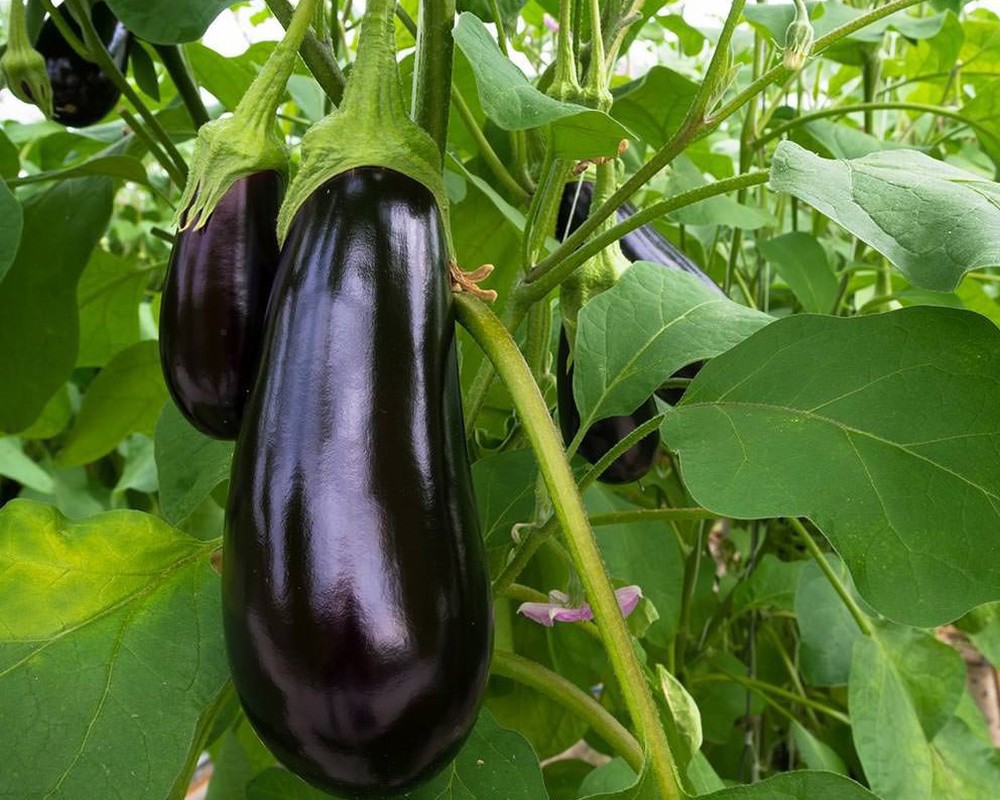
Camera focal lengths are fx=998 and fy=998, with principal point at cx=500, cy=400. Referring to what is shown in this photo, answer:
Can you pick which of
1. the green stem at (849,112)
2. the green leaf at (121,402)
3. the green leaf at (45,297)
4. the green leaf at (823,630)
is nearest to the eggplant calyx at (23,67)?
the green leaf at (45,297)

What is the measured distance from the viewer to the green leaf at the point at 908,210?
0.32 meters

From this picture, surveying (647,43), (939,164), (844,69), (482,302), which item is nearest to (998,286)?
(844,69)

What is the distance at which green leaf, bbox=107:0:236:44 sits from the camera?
0.47m

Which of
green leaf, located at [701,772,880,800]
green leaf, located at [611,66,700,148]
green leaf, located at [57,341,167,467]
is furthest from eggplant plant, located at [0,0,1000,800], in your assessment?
green leaf, located at [57,341,167,467]

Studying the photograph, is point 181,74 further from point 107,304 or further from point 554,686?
point 554,686

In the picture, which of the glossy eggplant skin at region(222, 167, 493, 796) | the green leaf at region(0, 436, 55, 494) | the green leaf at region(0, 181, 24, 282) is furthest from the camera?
the green leaf at region(0, 436, 55, 494)

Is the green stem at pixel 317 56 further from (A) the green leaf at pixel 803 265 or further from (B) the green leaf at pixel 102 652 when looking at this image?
(A) the green leaf at pixel 803 265

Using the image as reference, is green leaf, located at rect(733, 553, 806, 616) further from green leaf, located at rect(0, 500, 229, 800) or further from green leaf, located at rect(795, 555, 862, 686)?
green leaf, located at rect(0, 500, 229, 800)

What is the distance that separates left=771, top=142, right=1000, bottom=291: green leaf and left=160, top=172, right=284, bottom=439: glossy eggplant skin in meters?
0.19

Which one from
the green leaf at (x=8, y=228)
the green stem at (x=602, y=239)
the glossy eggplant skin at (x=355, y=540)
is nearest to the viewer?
the glossy eggplant skin at (x=355, y=540)

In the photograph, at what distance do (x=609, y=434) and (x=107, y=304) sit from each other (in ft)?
1.68

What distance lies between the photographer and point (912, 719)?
2.08 feet

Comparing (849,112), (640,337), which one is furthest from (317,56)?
(849,112)

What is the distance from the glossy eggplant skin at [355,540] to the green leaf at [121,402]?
0.47 m
